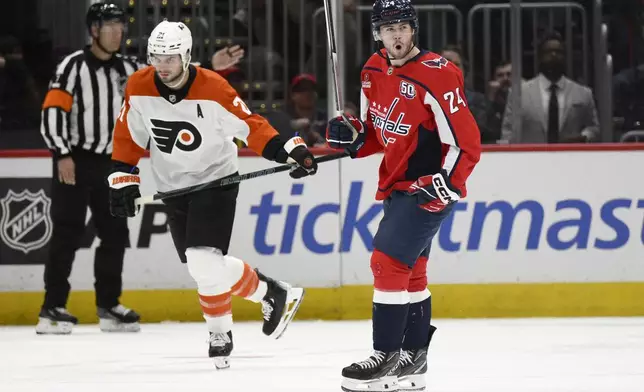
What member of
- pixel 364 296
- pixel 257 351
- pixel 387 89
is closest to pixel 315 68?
pixel 364 296

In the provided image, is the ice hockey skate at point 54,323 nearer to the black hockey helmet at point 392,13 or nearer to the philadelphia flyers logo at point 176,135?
the philadelphia flyers logo at point 176,135

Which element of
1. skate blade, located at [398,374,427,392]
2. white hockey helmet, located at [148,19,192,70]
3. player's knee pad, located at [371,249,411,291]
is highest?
white hockey helmet, located at [148,19,192,70]

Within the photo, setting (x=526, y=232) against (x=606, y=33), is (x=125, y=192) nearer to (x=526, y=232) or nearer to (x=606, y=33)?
(x=526, y=232)

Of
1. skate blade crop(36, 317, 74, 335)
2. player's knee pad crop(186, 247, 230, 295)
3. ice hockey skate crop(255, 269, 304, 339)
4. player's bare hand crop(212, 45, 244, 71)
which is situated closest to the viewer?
player's knee pad crop(186, 247, 230, 295)

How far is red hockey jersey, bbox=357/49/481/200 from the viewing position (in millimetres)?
4438

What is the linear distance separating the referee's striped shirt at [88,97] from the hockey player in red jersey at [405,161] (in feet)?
7.86

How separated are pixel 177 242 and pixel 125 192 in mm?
361

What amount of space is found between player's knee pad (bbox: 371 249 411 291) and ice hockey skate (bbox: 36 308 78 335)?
255 centimetres

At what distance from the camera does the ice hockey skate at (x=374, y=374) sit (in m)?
4.46

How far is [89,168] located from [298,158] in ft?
6.10

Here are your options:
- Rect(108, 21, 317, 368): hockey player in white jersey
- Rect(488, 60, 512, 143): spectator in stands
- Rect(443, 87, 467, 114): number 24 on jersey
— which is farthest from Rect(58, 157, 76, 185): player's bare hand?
Rect(443, 87, 467, 114): number 24 on jersey

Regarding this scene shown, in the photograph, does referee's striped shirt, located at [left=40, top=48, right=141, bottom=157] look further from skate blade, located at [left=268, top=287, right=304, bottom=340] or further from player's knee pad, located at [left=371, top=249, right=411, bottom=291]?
player's knee pad, located at [left=371, top=249, right=411, bottom=291]

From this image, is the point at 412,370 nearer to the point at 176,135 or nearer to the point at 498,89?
the point at 176,135

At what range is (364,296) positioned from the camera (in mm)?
6988
